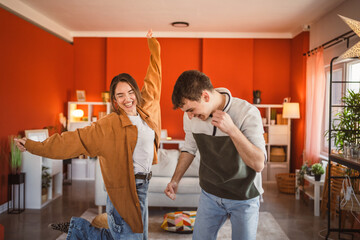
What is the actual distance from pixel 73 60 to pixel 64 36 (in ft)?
2.01

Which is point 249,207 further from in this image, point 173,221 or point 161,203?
point 161,203

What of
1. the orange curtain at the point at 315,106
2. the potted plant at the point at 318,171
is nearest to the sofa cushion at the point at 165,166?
the potted plant at the point at 318,171

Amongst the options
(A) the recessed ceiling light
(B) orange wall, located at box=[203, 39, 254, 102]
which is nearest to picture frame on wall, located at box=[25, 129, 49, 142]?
(A) the recessed ceiling light

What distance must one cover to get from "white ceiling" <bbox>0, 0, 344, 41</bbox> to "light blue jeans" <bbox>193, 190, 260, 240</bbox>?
3.83 m

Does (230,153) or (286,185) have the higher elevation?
(230,153)

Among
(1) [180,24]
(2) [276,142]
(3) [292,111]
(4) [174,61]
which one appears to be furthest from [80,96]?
(3) [292,111]

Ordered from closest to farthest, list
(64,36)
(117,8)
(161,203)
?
1. (161,203)
2. (117,8)
3. (64,36)

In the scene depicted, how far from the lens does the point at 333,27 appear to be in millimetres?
4871

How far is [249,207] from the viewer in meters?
1.63

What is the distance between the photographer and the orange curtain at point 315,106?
16.2ft

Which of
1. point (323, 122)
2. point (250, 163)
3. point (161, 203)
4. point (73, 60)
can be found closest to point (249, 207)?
point (250, 163)

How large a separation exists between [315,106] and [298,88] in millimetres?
1393

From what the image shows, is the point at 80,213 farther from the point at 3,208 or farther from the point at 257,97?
the point at 257,97

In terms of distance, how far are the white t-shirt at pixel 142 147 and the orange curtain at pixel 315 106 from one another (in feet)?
11.8
